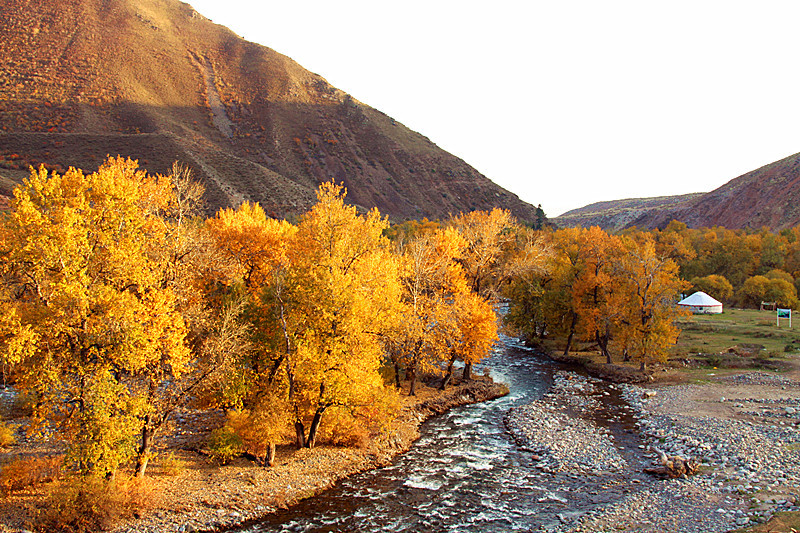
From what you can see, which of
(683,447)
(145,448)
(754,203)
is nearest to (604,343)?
(683,447)

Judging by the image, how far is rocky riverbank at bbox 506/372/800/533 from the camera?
1614cm

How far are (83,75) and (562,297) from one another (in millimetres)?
121280

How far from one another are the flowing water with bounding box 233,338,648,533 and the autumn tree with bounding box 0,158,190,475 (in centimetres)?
617

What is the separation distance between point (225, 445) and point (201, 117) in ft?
405

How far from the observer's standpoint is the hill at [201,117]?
90.6 metres

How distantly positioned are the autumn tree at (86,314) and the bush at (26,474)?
2.01 meters

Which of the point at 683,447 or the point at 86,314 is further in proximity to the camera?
the point at 683,447

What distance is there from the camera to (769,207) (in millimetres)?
130625

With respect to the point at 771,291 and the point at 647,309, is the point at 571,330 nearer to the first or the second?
the point at 647,309

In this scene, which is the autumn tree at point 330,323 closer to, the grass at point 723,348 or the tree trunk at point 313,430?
the tree trunk at point 313,430

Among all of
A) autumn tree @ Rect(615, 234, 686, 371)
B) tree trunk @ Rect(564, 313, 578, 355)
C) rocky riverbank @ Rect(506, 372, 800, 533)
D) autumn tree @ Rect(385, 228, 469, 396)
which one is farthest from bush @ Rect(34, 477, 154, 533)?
tree trunk @ Rect(564, 313, 578, 355)

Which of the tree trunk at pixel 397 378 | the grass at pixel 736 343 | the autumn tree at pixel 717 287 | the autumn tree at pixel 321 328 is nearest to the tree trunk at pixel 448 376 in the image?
the tree trunk at pixel 397 378

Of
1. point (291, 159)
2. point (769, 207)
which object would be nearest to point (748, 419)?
point (291, 159)

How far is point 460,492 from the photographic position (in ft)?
63.3
